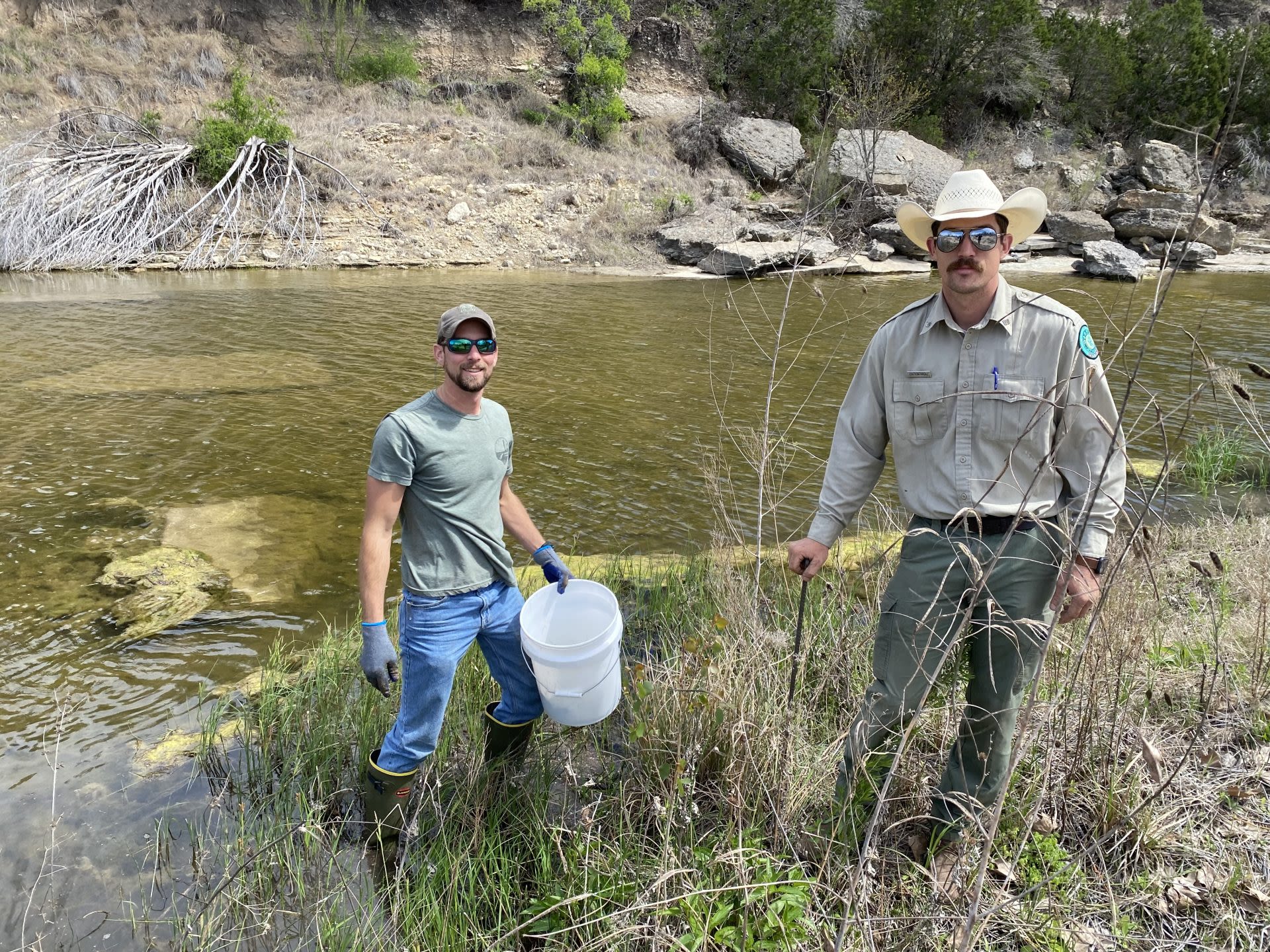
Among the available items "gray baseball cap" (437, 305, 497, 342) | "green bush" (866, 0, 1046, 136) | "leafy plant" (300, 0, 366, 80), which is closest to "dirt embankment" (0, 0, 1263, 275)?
"leafy plant" (300, 0, 366, 80)

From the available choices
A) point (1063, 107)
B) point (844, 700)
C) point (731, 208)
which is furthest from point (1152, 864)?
point (1063, 107)

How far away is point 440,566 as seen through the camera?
2840mm

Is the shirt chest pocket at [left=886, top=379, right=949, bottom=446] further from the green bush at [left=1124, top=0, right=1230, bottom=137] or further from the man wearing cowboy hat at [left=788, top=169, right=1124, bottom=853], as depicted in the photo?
the green bush at [left=1124, top=0, right=1230, bottom=137]

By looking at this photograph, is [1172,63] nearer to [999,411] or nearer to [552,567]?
[999,411]

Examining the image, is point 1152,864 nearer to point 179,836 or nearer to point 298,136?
point 179,836

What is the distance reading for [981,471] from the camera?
241 cm

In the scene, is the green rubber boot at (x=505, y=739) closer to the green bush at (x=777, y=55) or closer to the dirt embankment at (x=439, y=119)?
the dirt embankment at (x=439, y=119)

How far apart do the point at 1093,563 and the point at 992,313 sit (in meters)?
0.78

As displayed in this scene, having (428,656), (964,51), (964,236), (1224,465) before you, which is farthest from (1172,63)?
(428,656)

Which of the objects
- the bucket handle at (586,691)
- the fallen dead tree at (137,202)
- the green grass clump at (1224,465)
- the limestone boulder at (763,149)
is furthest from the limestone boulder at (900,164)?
the bucket handle at (586,691)

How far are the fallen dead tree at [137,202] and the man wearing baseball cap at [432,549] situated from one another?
17.4 meters

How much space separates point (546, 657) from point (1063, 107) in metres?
38.1

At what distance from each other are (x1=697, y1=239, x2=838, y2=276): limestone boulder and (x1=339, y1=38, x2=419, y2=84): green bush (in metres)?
15.0

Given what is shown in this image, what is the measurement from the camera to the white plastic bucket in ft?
8.64
